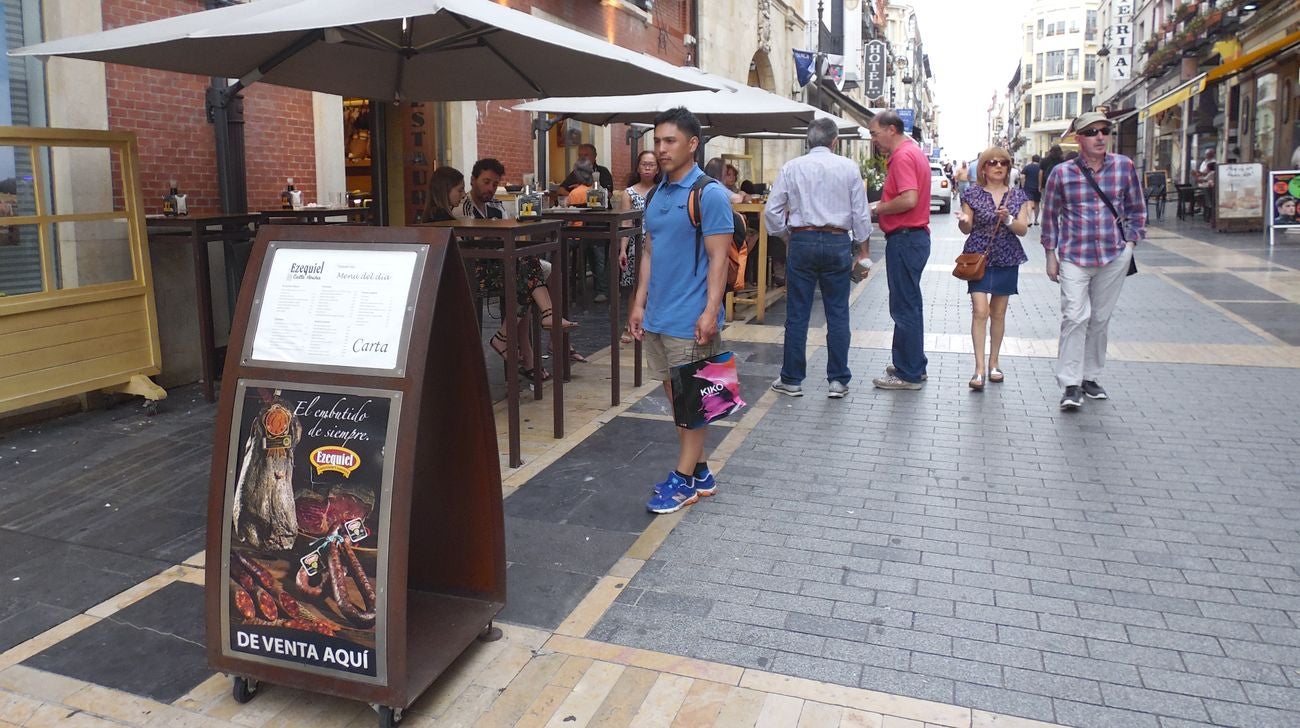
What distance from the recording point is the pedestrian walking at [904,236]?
6934 mm

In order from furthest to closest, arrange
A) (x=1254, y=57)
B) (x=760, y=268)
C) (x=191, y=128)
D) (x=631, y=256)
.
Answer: (x=1254, y=57) → (x=631, y=256) → (x=760, y=268) → (x=191, y=128)

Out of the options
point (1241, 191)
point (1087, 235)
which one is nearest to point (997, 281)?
point (1087, 235)

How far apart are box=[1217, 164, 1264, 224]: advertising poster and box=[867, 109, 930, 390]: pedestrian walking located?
1540 centimetres

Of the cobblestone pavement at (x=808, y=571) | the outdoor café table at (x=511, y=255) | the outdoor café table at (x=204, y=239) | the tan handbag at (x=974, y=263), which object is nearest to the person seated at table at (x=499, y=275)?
the cobblestone pavement at (x=808, y=571)

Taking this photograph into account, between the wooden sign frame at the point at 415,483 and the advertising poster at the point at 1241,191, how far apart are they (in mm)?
20275

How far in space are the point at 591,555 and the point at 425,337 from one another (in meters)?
1.67

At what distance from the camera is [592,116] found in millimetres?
11117

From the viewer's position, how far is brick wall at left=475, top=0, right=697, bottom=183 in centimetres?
1261

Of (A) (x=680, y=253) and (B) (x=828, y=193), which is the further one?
(B) (x=828, y=193)

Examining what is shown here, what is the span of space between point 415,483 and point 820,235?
4343 millimetres

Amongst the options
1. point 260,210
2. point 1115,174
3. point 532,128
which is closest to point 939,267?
point 532,128

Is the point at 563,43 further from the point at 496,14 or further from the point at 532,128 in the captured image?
the point at 532,128

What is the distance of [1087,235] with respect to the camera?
6.39m

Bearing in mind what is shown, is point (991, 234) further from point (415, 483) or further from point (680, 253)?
point (415, 483)
